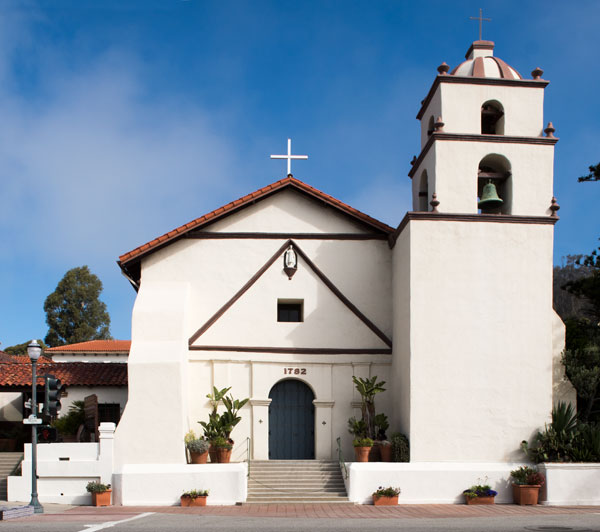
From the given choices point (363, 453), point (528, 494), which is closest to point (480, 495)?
point (528, 494)

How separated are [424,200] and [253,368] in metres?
7.51

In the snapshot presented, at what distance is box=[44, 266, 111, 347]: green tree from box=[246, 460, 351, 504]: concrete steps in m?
42.0

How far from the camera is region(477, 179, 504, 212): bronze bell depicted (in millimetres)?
18688

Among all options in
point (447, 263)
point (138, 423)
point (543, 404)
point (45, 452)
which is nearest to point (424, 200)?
point (447, 263)

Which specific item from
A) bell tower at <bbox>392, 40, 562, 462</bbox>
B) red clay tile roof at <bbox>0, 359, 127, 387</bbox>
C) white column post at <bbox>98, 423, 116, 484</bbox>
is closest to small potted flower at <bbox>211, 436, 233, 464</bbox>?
white column post at <bbox>98, 423, 116, 484</bbox>

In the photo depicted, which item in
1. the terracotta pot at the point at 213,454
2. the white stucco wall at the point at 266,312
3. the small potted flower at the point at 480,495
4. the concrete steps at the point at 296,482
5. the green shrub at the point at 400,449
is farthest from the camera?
the white stucco wall at the point at 266,312

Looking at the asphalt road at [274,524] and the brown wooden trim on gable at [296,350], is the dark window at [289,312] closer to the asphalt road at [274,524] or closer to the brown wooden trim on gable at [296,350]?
the brown wooden trim on gable at [296,350]

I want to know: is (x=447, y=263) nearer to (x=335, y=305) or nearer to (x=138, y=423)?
(x=335, y=305)

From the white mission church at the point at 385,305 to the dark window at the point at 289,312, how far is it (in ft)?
0.24

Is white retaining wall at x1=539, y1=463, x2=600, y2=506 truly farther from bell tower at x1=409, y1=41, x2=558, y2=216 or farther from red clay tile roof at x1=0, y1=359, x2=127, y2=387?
red clay tile roof at x1=0, y1=359, x2=127, y2=387

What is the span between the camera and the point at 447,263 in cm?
1841

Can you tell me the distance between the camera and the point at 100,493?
17.2 m

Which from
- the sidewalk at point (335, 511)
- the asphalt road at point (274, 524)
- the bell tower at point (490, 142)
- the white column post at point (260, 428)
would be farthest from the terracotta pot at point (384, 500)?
the bell tower at point (490, 142)

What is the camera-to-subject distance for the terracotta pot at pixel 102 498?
17141 millimetres
